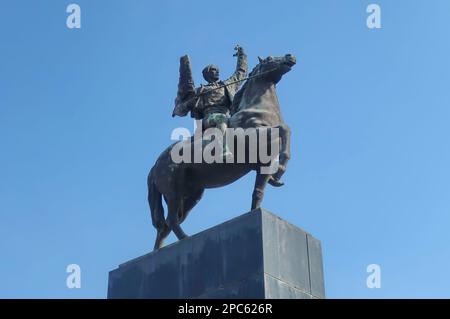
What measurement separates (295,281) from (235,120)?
318 cm

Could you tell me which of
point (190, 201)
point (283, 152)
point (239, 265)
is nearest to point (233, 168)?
point (283, 152)

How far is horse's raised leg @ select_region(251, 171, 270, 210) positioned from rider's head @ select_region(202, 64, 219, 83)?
2.95 meters

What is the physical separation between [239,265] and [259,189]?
1656mm

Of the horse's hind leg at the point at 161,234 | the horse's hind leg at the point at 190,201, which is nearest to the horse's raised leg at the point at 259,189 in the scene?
the horse's hind leg at the point at 190,201

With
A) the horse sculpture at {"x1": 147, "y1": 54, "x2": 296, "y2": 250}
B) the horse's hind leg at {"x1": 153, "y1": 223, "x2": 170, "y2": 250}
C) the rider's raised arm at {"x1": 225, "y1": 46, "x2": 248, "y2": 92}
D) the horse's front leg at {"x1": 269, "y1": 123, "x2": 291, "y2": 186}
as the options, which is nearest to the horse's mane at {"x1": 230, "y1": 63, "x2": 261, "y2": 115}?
the horse sculpture at {"x1": 147, "y1": 54, "x2": 296, "y2": 250}

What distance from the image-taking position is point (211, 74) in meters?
18.0

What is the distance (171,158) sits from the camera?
1673 cm

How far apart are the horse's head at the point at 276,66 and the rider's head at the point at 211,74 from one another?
5.19ft

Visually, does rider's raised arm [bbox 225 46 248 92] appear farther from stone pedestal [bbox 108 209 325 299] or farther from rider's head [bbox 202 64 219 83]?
stone pedestal [bbox 108 209 325 299]

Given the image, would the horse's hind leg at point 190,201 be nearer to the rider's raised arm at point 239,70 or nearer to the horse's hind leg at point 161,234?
the horse's hind leg at point 161,234

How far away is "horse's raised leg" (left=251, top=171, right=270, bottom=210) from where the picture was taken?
15508 mm

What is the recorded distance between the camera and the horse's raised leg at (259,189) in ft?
50.9
